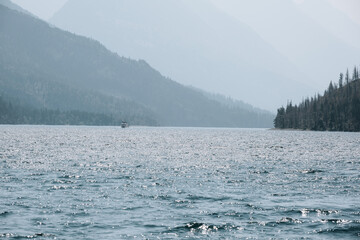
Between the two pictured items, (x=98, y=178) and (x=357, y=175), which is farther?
(x=357, y=175)

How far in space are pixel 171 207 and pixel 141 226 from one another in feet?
23.6

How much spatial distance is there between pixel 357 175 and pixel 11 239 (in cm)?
4839

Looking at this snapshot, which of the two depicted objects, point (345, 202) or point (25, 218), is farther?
point (345, 202)

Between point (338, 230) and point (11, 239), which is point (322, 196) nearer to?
point (338, 230)

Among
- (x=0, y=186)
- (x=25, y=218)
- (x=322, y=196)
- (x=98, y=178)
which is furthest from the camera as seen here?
(x=98, y=178)

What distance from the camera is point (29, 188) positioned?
50.9 meters

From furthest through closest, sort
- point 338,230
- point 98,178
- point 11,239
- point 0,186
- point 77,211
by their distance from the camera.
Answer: point 98,178 < point 0,186 < point 77,211 < point 338,230 < point 11,239

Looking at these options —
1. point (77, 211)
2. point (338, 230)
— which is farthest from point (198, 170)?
point (338, 230)

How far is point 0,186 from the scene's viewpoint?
5178 centimetres

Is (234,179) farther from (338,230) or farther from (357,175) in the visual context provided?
(338,230)

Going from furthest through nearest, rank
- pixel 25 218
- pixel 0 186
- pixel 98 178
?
pixel 98 178, pixel 0 186, pixel 25 218

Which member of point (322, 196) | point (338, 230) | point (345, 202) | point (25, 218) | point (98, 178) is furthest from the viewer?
point (98, 178)

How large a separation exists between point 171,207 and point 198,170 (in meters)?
30.9

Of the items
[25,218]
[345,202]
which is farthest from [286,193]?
[25,218]
